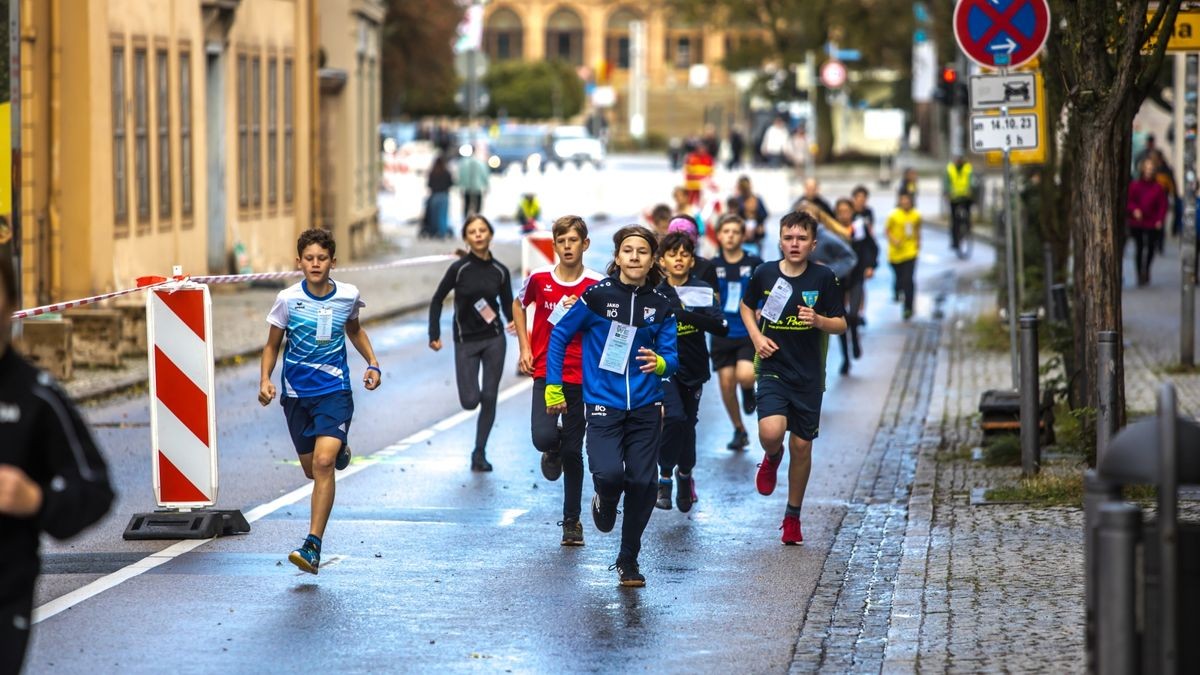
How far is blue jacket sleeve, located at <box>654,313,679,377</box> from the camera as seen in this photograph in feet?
32.2

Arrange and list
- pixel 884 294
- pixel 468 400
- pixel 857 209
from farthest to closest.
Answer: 1. pixel 884 294
2. pixel 857 209
3. pixel 468 400

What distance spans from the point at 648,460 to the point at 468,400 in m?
4.53

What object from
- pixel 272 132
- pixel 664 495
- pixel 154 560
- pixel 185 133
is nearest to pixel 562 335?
pixel 154 560

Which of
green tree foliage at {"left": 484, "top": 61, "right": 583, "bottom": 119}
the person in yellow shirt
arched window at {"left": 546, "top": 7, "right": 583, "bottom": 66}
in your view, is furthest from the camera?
arched window at {"left": 546, "top": 7, "right": 583, "bottom": 66}

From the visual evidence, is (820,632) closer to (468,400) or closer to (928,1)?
(468,400)

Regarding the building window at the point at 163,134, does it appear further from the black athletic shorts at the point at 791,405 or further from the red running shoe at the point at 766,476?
the black athletic shorts at the point at 791,405

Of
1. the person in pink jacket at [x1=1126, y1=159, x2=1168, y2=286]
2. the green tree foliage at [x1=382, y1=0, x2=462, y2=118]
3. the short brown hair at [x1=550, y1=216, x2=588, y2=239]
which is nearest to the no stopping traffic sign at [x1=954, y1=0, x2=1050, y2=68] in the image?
the short brown hair at [x1=550, y1=216, x2=588, y2=239]

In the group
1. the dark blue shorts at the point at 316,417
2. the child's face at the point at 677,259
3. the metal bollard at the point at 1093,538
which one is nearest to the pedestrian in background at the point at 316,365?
the dark blue shorts at the point at 316,417

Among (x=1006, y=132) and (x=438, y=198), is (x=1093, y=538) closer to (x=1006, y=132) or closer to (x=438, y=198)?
(x=1006, y=132)

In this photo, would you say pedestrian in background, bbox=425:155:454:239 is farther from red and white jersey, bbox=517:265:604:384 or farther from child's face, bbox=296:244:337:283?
child's face, bbox=296:244:337:283

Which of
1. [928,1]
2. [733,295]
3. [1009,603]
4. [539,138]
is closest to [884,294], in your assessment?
[733,295]

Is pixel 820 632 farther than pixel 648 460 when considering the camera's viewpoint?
No

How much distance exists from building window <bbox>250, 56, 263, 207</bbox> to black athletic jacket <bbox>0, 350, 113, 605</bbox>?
25360 mm

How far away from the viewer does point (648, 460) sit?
9.72 m
